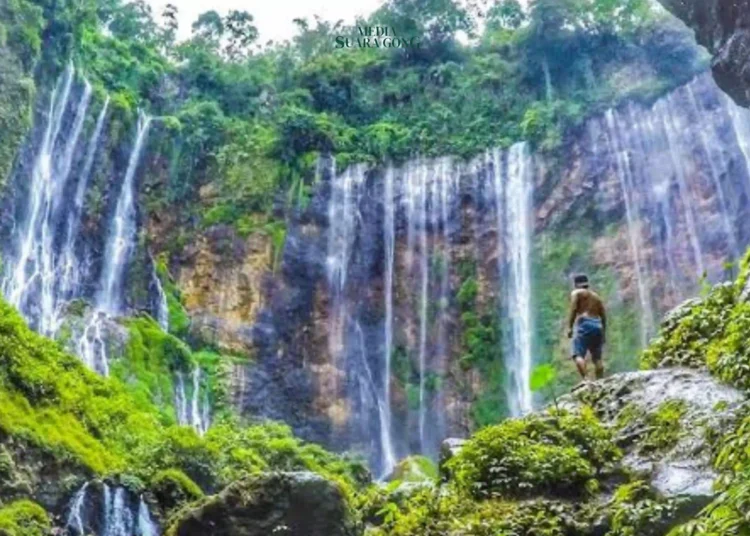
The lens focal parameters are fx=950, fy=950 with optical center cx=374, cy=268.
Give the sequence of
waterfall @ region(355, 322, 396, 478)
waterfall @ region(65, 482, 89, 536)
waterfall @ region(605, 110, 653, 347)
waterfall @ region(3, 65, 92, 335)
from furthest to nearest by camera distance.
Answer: waterfall @ region(605, 110, 653, 347)
waterfall @ region(355, 322, 396, 478)
waterfall @ region(3, 65, 92, 335)
waterfall @ region(65, 482, 89, 536)

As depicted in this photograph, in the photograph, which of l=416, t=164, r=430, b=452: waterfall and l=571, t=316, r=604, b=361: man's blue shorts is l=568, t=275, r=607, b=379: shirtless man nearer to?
l=571, t=316, r=604, b=361: man's blue shorts

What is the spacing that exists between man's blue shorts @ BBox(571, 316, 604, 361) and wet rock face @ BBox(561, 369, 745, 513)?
1.16 metres

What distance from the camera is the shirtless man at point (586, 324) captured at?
8.51 meters

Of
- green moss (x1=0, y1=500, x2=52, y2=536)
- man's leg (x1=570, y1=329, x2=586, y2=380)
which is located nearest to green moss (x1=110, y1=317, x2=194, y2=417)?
green moss (x1=0, y1=500, x2=52, y2=536)

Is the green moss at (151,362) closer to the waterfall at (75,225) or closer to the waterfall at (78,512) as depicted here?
the waterfall at (75,225)

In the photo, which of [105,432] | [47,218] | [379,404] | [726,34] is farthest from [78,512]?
[47,218]

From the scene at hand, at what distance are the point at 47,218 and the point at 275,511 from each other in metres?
16.5

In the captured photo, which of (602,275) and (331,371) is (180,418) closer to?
(331,371)

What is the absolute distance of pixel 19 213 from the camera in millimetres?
21125

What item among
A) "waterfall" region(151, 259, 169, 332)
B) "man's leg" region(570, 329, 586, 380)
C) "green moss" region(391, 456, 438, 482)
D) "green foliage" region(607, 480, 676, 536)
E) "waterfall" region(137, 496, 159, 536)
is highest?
"waterfall" region(151, 259, 169, 332)

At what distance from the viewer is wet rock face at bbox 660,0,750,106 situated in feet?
40.7

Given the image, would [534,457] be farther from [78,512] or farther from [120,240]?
[120,240]

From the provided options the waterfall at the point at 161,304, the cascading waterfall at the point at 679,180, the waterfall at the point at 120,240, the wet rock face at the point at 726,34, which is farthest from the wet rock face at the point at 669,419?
the waterfall at the point at 120,240

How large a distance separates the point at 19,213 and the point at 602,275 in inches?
543
